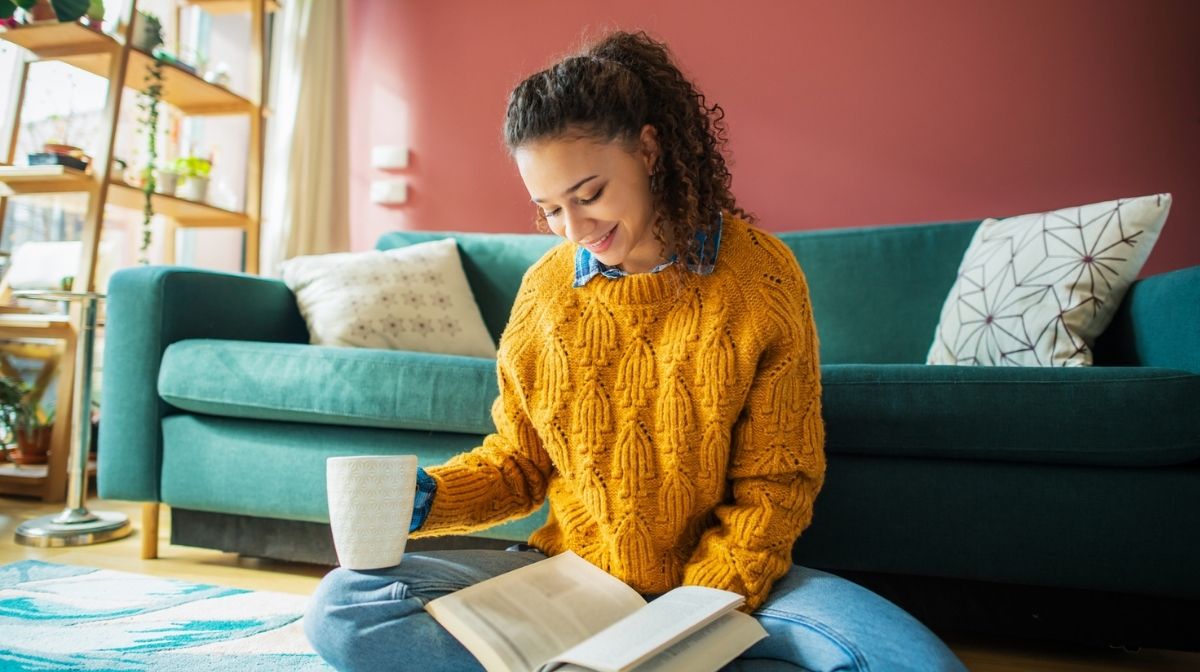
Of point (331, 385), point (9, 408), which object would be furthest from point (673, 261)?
point (9, 408)

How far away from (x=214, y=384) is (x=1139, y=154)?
8.14 ft

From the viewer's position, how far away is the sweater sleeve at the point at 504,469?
0.95m

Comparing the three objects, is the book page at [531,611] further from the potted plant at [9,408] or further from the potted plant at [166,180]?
the potted plant at [166,180]

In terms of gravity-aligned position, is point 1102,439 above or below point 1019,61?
below

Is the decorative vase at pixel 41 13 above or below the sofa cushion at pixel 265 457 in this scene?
above

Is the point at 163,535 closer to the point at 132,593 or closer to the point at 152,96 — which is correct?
the point at 132,593

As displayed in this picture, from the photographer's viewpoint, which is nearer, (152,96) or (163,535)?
(163,535)

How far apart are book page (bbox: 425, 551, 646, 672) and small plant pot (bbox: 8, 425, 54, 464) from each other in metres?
2.19

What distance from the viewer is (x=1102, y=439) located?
48.7 inches

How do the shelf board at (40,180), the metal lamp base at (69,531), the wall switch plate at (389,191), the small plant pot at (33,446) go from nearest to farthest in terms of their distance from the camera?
1. the metal lamp base at (69,531)
2. the shelf board at (40,180)
3. the small plant pot at (33,446)
4. the wall switch plate at (389,191)

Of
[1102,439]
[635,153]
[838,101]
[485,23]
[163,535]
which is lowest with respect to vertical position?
[163,535]

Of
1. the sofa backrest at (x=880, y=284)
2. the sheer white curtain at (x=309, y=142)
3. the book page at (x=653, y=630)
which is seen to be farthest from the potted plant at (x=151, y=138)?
the book page at (x=653, y=630)

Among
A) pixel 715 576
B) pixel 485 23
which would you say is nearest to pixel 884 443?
pixel 715 576

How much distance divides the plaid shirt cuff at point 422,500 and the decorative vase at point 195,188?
7.47 feet
